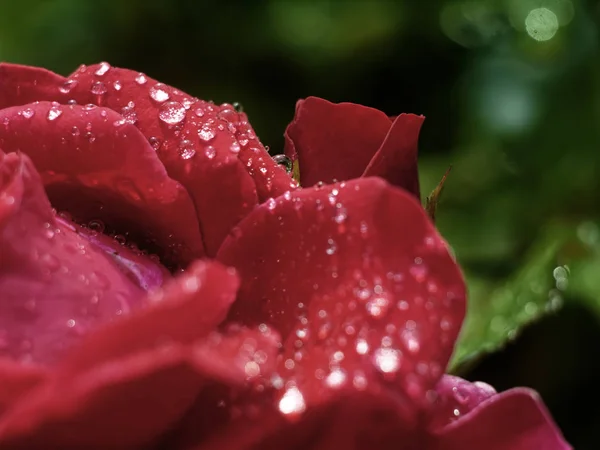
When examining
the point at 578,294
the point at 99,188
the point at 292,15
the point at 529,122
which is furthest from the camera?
the point at 292,15

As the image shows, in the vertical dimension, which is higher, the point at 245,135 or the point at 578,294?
the point at 245,135

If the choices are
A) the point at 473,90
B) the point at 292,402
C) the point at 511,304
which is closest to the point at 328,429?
the point at 292,402

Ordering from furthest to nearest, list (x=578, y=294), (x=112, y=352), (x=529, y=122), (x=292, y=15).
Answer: (x=292, y=15) → (x=529, y=122) → (x=578, y=294) → (x=112, y=352)

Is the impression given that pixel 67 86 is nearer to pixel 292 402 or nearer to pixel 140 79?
pixel 140 79

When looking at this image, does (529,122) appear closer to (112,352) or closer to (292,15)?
(292,15)

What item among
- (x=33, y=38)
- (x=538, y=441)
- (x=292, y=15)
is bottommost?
(x=33, y=38)

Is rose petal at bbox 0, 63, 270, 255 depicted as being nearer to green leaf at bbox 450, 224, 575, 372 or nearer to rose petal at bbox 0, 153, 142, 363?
rose petal at bbox 0, 153, 142, 363

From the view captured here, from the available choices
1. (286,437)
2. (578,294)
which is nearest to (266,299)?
(286,437)
